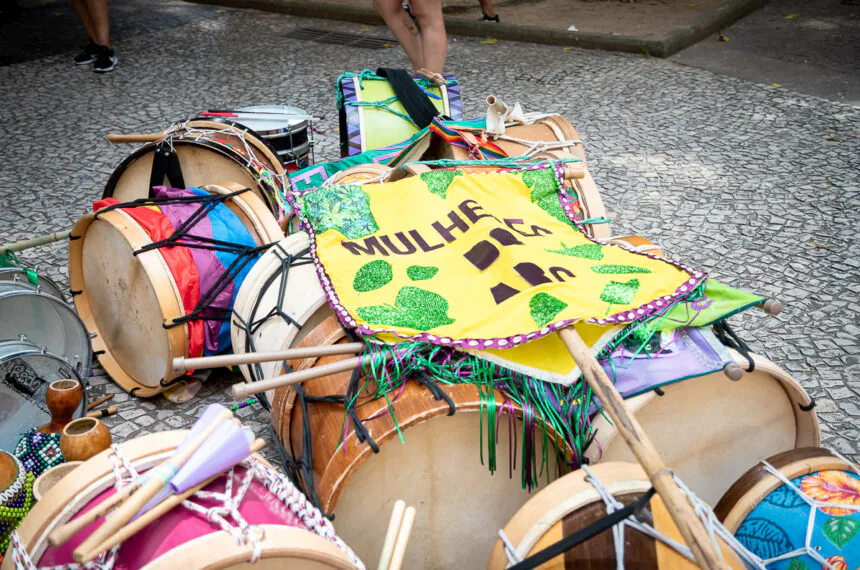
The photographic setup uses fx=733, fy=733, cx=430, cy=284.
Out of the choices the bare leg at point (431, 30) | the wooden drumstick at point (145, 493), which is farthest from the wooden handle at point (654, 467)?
the bare leg at point (431, 30)

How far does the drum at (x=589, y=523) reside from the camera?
1.43 meters

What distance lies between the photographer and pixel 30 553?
1.27 meters

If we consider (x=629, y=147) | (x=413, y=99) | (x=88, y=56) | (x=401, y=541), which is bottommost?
(x=629, y=147)

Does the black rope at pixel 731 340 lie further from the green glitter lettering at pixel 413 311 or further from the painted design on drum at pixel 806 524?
the green glitter lettering at pixel 413 311

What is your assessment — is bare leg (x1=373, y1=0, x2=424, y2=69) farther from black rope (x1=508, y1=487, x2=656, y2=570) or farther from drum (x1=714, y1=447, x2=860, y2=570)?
black rope (x1=508, y1=487, x2=656, y2=570)

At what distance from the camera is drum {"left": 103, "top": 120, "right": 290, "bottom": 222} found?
2973 mm

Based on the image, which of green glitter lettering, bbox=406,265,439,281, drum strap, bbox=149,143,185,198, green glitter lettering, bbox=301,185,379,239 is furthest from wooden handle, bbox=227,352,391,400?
drum strap, bbox=149,143,185,198

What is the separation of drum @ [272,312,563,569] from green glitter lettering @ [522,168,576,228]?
33.7 inches

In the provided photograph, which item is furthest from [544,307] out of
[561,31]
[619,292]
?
[561,31]

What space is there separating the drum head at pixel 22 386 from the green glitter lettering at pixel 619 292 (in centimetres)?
157

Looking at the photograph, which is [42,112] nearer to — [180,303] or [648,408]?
[180,303]

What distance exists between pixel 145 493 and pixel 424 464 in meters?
0.71

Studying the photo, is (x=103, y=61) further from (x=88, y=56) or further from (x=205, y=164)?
(x=205, y=164)

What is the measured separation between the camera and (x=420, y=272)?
2.07m
